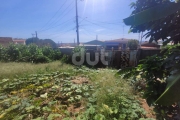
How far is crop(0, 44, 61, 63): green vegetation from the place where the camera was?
9.22 metres

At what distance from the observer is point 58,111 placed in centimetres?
258

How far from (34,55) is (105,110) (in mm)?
Answer: 8528

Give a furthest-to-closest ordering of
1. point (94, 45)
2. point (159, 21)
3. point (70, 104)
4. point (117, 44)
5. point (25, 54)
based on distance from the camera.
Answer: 1. point (117, 44)
2. point (94, 45)
3. point (25, 54)
4. point (70, 104)
5. point (159, 21)

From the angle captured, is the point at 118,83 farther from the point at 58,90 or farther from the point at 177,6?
the point at 177,6

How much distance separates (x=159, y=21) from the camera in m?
1.38

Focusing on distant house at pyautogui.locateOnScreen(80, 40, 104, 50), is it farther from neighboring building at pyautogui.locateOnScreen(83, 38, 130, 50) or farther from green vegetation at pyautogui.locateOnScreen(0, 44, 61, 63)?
green vegetation at pyautogui.locateOnScreen(0, 44, 61, 63)

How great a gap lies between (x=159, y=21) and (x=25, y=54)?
10120 millimetres

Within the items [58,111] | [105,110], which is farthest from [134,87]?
[58,111]

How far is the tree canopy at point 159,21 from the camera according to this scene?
1093mm

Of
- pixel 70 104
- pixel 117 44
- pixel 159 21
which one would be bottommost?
pixel 70 104

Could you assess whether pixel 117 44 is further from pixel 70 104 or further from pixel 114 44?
pixel 70 104

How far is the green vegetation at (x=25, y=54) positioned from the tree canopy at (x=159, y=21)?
8794 millimetres

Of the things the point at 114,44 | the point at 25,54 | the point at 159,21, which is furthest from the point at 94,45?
the point at 159,21

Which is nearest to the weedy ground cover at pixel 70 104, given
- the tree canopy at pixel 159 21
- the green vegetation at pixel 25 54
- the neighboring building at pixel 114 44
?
the tree canopy at pixel 159 21
